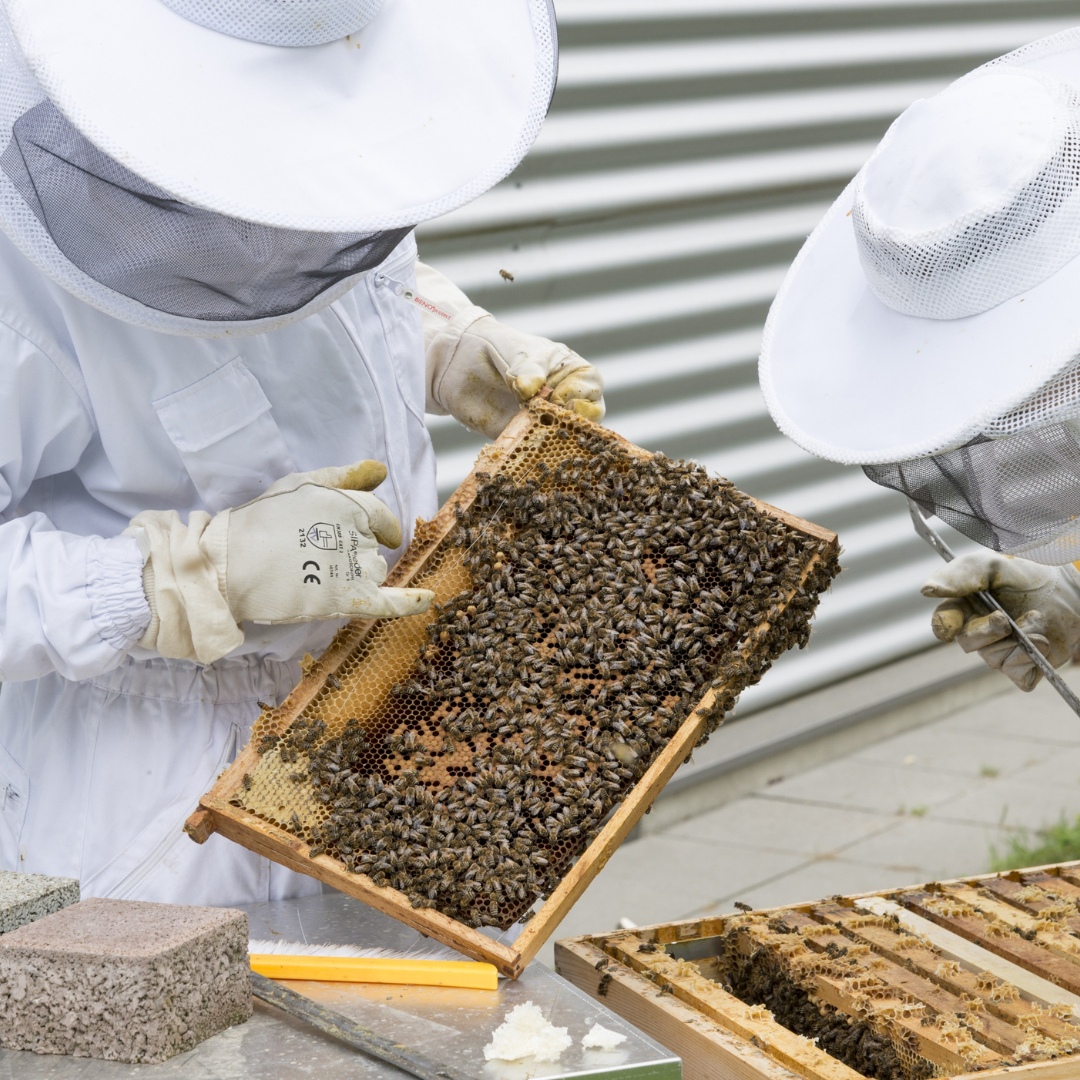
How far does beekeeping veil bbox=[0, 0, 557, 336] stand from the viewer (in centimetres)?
151

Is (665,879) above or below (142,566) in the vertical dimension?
below

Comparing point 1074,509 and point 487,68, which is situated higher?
point 487,68

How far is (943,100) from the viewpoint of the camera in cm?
191

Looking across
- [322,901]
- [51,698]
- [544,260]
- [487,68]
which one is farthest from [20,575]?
[544,260]

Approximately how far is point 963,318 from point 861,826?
4562mm

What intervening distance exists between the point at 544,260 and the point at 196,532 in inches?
138

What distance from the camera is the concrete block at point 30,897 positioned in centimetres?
180

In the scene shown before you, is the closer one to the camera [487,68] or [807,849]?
[487,68]

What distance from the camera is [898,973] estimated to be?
216cm

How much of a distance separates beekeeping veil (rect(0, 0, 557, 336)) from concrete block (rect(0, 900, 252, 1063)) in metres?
0.86

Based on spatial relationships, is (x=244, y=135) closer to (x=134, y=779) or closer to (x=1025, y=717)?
(x=134, y=779)

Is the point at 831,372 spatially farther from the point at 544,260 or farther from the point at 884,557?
the point at 884,557

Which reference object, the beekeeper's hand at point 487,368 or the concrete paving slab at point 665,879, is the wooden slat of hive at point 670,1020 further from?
the concrete paving slab at point 665,879

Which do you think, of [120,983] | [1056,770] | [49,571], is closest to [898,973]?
[120,983]
